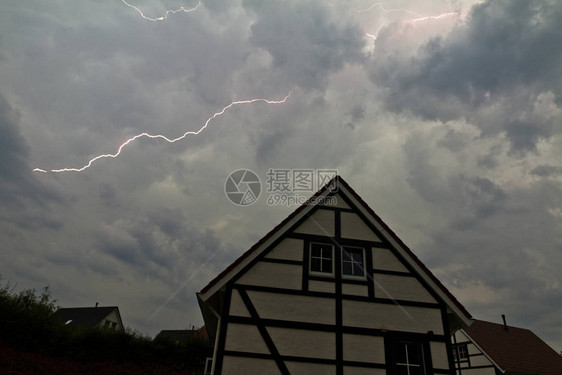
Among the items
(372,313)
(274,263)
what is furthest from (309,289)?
(372,313)

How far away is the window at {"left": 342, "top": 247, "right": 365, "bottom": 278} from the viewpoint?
9.66 metres

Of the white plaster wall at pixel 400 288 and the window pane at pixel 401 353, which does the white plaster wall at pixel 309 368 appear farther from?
the white plaster wall at pixel 400 288

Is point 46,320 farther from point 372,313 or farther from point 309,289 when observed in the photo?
point 372,313

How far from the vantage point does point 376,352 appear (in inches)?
336

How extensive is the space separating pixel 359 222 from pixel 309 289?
2881mm

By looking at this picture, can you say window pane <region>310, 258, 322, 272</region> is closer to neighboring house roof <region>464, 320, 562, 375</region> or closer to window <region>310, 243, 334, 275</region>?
window <region>310, 243, 334, 275</region>

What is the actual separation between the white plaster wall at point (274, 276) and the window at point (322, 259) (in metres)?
0.59

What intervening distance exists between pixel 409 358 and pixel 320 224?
4.53 metres

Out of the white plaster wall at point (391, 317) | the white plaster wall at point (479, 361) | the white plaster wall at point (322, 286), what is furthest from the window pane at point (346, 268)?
the white plaster wall at point (479, 361)

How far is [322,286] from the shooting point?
9.18 metres

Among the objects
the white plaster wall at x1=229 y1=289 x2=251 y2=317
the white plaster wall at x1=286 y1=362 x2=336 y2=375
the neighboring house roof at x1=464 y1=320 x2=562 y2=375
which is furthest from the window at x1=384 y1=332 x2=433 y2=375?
the neighboring house roof at x1=464 y1=320 x2=562 y2=375

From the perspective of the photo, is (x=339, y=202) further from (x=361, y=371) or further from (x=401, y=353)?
(x=361, y=371)

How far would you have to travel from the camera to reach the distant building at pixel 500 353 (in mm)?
20375

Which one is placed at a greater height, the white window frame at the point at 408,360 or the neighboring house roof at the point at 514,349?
the neighboring house roof at the point at 514,349
